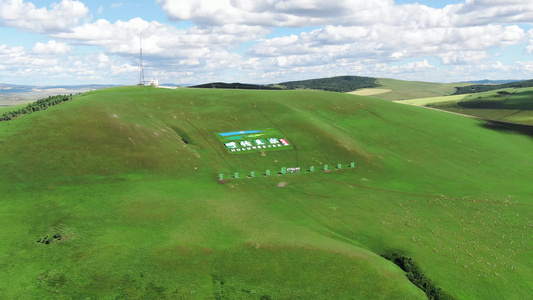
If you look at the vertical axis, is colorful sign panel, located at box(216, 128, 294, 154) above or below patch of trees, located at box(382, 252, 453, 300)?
above

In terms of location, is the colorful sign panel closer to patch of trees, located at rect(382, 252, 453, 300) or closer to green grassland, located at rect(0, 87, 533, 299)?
green grassland, located at rect(0, 87, 533, 299)

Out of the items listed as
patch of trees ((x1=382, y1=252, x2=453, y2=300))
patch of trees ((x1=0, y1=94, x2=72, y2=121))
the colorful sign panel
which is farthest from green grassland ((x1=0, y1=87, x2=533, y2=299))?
patch of trees ((x1=0, y1=94, x2=72, y2=121))

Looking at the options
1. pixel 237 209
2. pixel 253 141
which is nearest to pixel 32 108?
pixel 253 141

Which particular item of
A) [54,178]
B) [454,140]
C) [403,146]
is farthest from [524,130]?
[54,178]

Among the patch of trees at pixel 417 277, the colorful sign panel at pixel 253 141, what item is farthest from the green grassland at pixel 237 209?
the colorful sign panel at pixel 253 141

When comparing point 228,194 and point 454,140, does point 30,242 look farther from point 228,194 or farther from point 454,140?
point 454,140

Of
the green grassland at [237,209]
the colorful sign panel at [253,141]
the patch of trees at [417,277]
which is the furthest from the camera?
the colorful sign panel at [253,141]

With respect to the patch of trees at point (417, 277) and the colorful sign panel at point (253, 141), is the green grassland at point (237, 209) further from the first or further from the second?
the colorful sign panel at point (253, 141)

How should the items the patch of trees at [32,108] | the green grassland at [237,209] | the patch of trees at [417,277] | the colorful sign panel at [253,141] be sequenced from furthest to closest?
the colorful sign panel at [253,141], the patch of trees at [32,108], the patch of trees at [417,277], the green grassland at [237,209]
